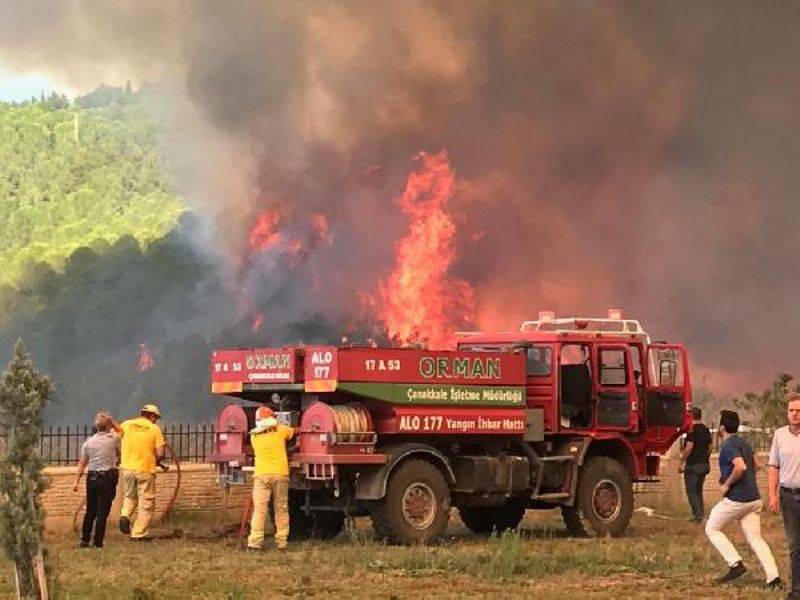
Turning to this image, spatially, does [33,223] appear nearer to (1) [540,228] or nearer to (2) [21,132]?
(2) [21,132]

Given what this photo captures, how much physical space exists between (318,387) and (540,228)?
17789 mm

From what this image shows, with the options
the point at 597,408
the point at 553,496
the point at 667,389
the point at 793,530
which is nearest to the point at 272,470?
the point at 553,496

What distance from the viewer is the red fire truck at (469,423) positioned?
19.0 m

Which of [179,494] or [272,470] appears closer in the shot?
[272,470]

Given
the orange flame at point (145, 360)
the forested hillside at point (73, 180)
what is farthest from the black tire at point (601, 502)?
the forested hillside at point (73, 180)

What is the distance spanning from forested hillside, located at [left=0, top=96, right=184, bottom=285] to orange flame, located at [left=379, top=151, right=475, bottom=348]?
136 ft

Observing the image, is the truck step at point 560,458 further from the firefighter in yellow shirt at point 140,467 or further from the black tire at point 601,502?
the firefighter in yellow shirt at point 140,467

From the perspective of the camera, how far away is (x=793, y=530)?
1366 cm

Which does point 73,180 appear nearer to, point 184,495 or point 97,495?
point 184,495

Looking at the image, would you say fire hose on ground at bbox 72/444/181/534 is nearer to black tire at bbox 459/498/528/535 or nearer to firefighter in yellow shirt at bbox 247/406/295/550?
firefighter in yellow shirt at bbox 247/406/295/550

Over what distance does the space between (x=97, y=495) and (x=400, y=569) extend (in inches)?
201

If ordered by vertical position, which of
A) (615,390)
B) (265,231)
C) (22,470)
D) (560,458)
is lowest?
(22,470)

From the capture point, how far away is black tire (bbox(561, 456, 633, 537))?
68.8 ft

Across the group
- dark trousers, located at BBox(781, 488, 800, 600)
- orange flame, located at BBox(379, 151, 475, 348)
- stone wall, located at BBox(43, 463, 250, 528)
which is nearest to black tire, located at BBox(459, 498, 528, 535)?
stone wall, located at BBox(43, 463, 250, 528)
